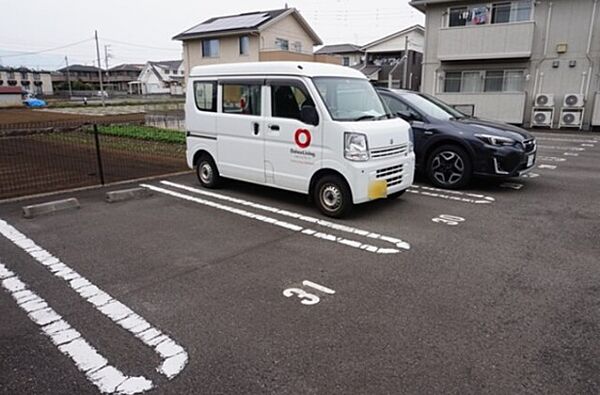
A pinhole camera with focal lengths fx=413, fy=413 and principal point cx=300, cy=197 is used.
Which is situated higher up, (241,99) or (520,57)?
(520,57)

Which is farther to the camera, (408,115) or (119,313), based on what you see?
(408,115)

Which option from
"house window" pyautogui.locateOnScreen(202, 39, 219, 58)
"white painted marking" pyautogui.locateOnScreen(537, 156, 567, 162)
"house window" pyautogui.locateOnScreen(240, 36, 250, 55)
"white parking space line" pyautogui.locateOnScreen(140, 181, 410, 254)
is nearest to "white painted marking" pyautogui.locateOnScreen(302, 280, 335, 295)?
"white parking space line" pyautogui.locateOnScreen(140, 181, 410, 254)

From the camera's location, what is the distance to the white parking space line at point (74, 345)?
215 centimetres

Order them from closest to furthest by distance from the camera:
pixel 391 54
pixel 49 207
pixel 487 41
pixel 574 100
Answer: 1. pixel 49 207
2. pixel 574 100
3. pixel 487 41
4. pixel 391 54

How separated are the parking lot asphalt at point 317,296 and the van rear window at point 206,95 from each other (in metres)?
1.55

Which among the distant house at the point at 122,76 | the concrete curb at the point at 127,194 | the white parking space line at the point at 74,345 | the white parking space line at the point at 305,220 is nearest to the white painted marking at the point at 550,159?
the white parking space line at the point at 305,220

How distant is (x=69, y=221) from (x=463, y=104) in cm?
1477

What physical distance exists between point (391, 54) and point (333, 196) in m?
29.3

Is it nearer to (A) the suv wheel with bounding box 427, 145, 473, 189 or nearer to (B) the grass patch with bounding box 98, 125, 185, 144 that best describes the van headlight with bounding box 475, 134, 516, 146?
(A) the suv wheel with bounding box 427, 145, 473, 189

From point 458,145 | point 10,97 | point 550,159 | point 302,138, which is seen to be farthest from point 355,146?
point 10,97

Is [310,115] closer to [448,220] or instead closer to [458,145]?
[448,220]

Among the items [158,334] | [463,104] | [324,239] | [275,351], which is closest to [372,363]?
[275,351]

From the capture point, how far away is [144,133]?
13.0 m

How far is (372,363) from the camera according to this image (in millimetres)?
2309
